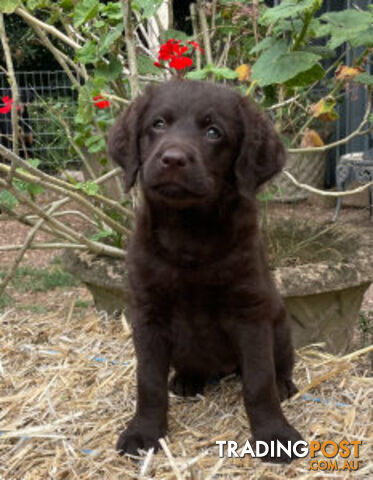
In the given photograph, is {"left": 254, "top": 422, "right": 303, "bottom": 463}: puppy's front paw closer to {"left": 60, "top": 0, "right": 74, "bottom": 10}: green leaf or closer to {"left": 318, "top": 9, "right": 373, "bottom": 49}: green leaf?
{"left": 318, "top": 9, "right": 373, "bottom": 49}: green leaf

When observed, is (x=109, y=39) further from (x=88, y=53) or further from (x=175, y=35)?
(x=175, y=35)

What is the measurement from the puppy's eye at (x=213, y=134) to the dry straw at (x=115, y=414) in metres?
0.95

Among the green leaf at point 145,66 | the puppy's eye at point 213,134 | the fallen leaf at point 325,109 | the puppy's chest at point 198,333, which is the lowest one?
the puppy's chest at point 198,333

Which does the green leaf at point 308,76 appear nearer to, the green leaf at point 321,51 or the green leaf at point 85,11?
the green leaf at point 321,51

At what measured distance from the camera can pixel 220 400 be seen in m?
2.46

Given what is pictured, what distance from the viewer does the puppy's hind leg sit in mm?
2377

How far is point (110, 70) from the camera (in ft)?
9.63

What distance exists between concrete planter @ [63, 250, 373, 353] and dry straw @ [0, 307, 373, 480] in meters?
0.18

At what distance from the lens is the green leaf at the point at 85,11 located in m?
2.65

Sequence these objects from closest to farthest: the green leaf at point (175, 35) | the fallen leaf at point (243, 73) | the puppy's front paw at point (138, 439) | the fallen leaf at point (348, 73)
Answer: the puppy's front paw at point (138, 439), the fallen leaf at point (348, 73), the fallen leaf at point (243, 73), the green leaf at point (175, 35)

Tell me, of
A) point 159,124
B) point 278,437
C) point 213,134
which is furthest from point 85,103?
point 278,437

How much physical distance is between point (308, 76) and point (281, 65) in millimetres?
140

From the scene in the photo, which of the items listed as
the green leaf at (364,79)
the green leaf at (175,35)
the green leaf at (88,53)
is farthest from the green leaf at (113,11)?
the green leaf at (364,79)

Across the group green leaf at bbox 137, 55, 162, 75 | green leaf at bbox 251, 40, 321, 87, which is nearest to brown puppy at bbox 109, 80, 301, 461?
green leaf at bbox 251, 40, 321, 87
